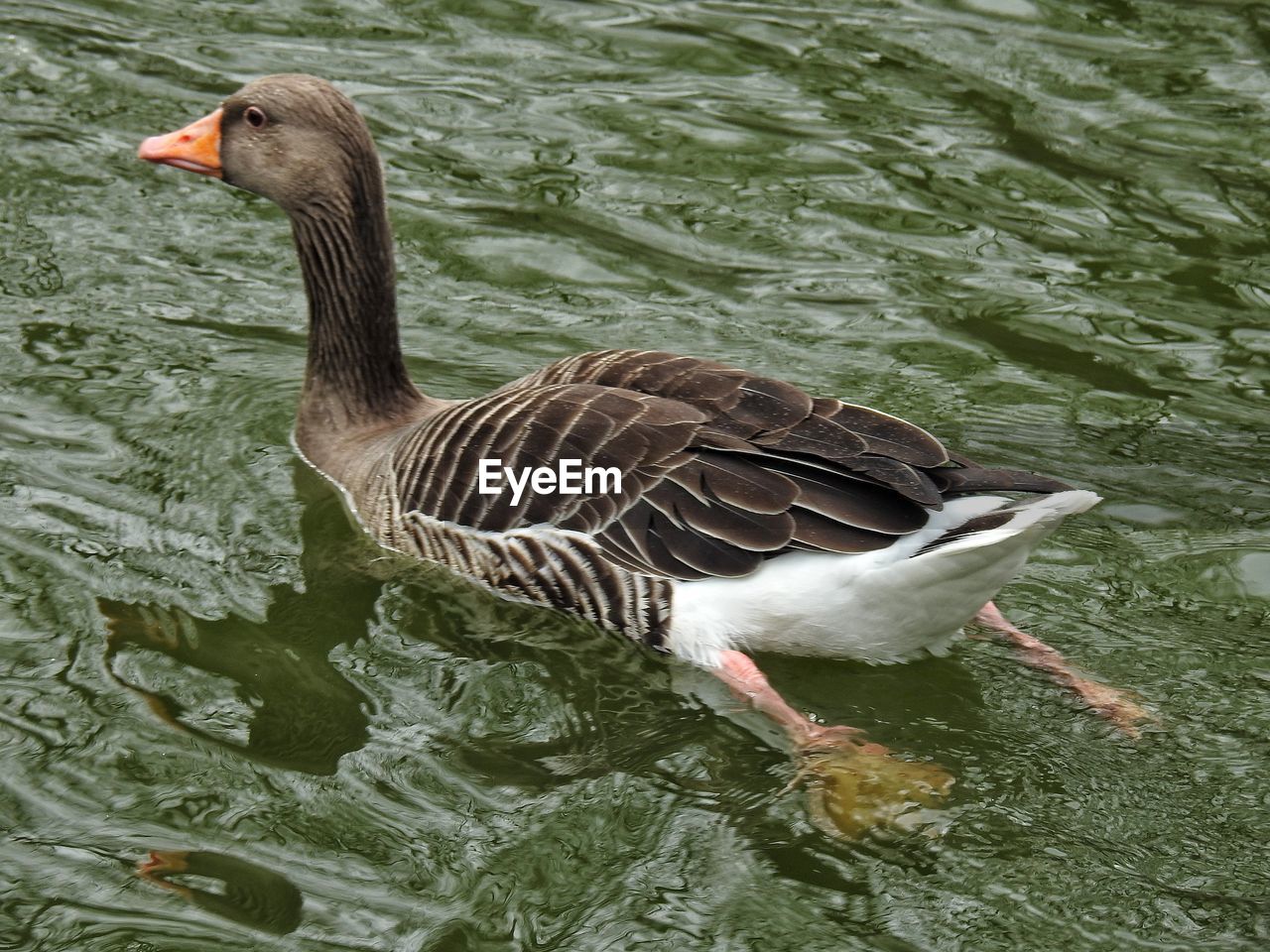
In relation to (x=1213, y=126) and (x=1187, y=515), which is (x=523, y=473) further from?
(x=1213, y=126)

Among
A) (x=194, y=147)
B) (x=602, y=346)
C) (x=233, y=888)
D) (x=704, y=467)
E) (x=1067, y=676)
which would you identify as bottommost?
(x=233, y=888)

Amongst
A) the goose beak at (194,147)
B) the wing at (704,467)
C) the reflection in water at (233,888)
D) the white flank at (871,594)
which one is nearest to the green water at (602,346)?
the reflection in water at (233,888)

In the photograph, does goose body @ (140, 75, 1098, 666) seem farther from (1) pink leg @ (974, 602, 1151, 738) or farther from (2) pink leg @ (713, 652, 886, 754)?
(1) pink leg @ (974, 602, 1151, 738)

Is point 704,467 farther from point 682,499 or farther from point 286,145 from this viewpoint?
point 286,145

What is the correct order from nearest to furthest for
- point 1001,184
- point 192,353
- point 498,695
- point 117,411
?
1. point 498,695
2. point 117,411
3. point 192,353
4. point 1001,184

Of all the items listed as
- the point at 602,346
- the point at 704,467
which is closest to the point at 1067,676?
the point at 704,467

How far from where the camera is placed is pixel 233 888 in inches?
191

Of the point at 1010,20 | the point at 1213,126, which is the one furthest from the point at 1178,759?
the point at 1010,20

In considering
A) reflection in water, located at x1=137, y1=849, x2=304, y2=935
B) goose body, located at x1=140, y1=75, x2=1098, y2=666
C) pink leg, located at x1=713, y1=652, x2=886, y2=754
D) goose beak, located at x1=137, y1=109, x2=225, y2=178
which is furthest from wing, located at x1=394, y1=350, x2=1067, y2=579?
reflection in water, located at x1=137, y1=849, x2=304, y2=935

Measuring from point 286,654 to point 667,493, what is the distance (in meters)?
1.60

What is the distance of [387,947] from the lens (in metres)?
4.61

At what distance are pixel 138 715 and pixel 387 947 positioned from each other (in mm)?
1501

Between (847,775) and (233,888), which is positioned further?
(847,775)

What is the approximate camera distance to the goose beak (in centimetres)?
696
